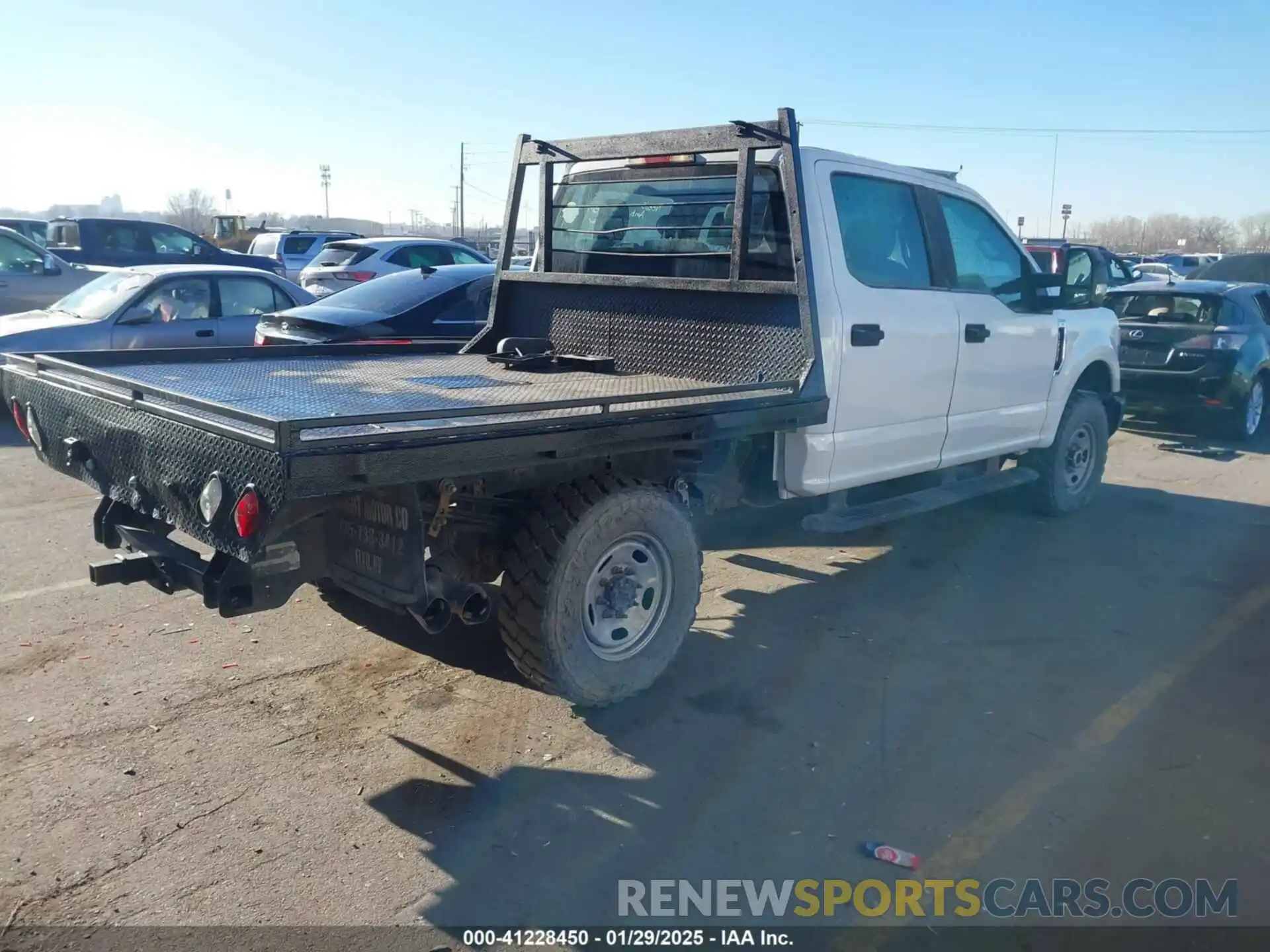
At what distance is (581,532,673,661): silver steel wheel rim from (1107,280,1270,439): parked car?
29.3 feet

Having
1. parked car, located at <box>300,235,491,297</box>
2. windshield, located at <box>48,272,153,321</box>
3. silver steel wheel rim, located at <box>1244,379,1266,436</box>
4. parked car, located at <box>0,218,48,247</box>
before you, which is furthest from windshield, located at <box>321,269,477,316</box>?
parked car, located at <box>0,218,48,247</box>

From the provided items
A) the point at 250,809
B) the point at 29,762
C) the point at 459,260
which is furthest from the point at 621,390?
the point at 459,260

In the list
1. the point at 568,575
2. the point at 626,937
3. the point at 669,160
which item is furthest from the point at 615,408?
the point at 626,937

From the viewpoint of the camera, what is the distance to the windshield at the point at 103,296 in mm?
10328

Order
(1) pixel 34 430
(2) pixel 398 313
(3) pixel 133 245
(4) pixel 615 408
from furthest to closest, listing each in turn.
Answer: (3) pixel 133 245
(2) pixel 398 313
(1) pixel 34 430
(4) pixel 615 408

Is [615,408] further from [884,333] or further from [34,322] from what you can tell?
[34,322]

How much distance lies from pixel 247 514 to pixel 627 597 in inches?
67.8

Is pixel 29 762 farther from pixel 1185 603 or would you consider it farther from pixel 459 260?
pixel 459 260

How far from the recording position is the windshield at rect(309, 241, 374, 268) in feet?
55.9

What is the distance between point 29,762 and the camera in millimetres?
3932

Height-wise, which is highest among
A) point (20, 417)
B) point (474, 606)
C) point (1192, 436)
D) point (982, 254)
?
point (982, 254)

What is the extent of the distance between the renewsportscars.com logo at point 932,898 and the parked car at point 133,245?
16280mm

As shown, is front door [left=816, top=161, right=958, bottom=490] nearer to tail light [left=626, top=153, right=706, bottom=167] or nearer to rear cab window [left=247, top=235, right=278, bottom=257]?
tail light [left=626, top=153, right=706, bottom=167]

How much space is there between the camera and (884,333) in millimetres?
5480
